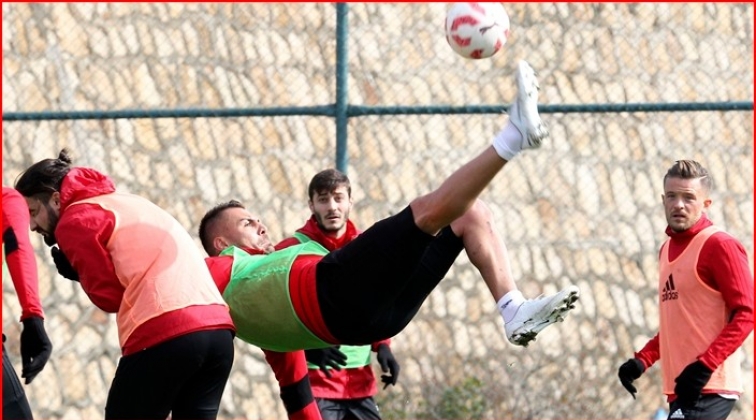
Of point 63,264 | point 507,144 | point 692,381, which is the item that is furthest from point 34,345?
point 692,381

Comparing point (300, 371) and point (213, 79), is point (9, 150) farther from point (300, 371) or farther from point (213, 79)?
point (300, 371)

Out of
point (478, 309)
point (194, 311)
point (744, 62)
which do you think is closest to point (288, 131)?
point (478, 309)

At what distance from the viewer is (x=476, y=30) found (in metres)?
6.18

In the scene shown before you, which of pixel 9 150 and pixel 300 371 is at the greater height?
pixel 9 150

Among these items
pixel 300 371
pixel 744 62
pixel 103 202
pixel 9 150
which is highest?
pixel 744 62

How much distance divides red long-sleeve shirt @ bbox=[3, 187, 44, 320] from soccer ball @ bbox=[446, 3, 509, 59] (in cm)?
189

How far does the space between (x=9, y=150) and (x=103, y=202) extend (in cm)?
516

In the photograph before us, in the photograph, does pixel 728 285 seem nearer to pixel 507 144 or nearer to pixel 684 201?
pixel 684 201

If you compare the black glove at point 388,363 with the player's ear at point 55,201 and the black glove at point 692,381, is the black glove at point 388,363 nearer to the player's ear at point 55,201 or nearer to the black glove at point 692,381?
the black glove at point 692,381

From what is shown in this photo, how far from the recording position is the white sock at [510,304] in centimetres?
553

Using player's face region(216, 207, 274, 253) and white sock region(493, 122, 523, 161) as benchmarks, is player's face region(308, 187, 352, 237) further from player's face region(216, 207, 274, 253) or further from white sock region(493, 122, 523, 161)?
white sock region(493, 122, 523, 161)

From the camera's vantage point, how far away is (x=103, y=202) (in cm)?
532

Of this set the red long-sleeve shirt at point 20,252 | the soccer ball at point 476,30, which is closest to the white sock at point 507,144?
the soccer ball at point 476,30

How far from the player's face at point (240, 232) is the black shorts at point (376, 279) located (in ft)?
2.35
